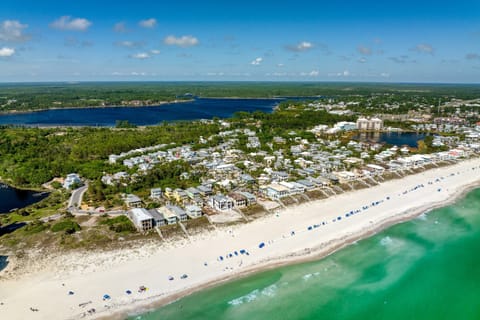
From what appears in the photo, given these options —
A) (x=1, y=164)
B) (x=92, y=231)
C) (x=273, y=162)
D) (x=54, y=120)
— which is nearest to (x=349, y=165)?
(x=273, y=162)

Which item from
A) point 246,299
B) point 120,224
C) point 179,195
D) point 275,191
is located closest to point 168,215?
point 120,224

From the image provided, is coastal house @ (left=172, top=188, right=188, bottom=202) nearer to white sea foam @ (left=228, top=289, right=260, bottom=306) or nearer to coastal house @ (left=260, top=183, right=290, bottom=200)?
coastal house @ (left=260, top=183, right=290, bottom=200)

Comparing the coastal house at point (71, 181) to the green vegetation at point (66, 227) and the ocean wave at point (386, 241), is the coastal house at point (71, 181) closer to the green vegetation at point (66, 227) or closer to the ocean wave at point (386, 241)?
the green vegetation at point (66, 227)

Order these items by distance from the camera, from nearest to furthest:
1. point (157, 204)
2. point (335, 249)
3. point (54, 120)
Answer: point (335, 249) < point (157, 204) < point (54, 120)

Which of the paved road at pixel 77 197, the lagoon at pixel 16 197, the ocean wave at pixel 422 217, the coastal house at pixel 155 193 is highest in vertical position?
the coastal house at pixel 155 193

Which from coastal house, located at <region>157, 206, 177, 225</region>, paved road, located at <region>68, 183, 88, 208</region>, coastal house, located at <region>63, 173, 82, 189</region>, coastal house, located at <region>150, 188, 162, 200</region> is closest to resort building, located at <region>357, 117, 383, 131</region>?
coastal house, located at <region>150, 188, 162, 200</region>

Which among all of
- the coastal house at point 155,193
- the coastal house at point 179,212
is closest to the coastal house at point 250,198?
the coastal house at point 179,212

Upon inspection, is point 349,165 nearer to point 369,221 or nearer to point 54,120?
point 369,221
